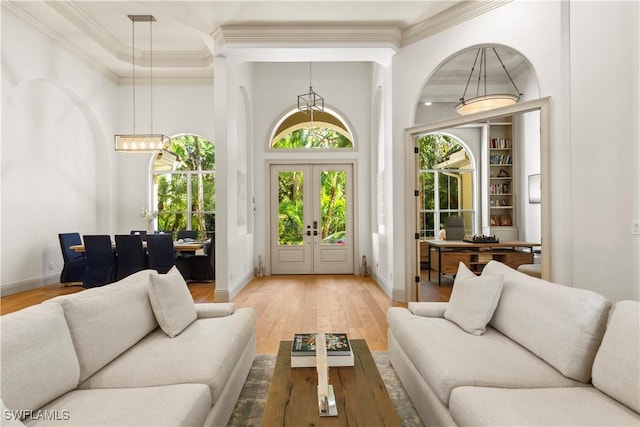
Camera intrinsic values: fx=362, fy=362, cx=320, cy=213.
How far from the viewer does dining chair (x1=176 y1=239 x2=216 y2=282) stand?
654 centimetres

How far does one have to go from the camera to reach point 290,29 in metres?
4.74

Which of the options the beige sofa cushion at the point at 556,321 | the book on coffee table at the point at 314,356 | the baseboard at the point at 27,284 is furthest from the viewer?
the baseboard at the point at 27,284

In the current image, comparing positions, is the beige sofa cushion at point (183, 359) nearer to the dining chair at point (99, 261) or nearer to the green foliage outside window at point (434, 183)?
the dining chair at point (99, 261)

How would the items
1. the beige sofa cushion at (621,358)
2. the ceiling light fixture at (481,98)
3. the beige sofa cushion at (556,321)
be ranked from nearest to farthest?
the beige sofa cushion at (621,358) < the beige sofa cushion at (556,321) < the ceiling light fixture at (481,98)

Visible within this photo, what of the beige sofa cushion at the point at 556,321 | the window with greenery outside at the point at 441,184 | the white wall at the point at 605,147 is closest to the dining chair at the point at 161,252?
the window with greenery outside at the point at 441,184

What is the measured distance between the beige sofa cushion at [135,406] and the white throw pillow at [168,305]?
64cm

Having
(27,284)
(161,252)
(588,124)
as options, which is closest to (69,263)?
(27,284)

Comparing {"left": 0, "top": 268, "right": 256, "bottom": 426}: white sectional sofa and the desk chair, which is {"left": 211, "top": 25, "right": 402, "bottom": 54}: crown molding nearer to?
the desk chair

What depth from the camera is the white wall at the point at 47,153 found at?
5.30 meters

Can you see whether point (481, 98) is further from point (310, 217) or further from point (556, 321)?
point (310, 217)

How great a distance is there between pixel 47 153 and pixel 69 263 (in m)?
1.89

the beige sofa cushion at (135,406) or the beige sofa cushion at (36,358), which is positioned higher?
the beige sofa cushion at (36,358)

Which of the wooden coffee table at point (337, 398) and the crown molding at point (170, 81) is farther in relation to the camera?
the crown molding at point (170, 81)

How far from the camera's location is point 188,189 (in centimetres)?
782
